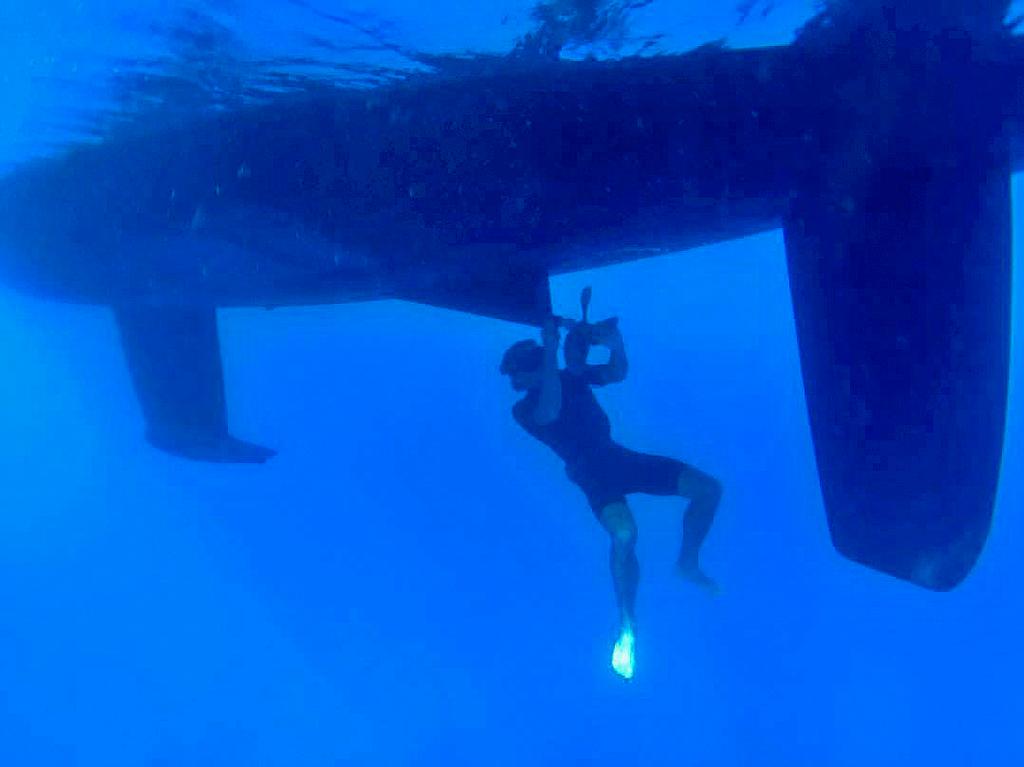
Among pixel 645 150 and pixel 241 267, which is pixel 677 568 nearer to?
pixel 645 150

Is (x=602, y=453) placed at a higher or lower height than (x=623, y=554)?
higher

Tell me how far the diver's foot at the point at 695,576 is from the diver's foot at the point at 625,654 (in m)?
0.59

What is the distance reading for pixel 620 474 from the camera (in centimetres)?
600

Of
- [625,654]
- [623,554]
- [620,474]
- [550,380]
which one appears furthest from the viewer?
[620,474]

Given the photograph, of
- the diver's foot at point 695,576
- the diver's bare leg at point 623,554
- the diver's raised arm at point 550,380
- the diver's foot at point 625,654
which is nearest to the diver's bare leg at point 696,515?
the diver's foot at point 695,576

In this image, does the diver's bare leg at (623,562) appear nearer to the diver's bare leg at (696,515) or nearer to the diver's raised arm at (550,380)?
the diver's bare leg at (696,515)

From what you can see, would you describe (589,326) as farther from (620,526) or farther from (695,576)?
(695,576)

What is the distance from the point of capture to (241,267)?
666 centimetres

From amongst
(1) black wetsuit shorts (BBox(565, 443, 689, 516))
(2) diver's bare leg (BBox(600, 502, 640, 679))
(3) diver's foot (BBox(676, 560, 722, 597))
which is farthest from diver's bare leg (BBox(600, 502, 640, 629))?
(3) diver's foot (BBox(676, 560, 722, 597))

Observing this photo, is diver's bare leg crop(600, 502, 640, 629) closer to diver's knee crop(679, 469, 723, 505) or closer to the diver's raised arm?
diver's knee crop(679, 469, 723, 505)

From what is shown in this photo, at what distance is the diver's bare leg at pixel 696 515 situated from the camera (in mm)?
5750

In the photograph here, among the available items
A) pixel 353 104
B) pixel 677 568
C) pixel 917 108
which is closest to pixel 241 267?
pixel 353 104

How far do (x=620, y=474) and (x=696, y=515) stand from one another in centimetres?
58

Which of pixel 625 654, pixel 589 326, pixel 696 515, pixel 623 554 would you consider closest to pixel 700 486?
pixel 696 515
